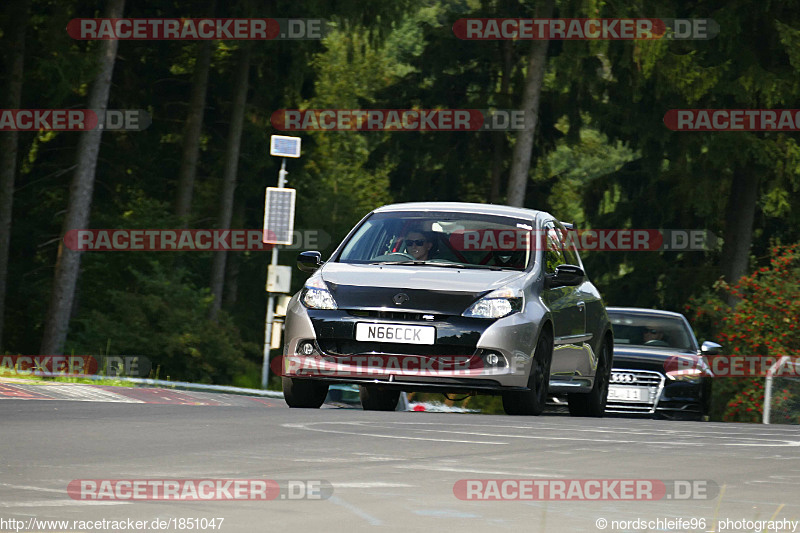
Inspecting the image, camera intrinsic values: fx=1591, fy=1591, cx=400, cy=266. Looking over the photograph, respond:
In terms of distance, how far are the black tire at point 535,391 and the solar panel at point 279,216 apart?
2222cm

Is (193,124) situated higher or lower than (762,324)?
higher

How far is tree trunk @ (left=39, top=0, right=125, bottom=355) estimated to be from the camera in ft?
107

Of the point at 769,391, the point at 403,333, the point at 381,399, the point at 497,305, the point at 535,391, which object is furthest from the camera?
the point at 769,391

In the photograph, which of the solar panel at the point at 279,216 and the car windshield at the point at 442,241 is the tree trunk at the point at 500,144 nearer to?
the solar panel at the point at 279,216

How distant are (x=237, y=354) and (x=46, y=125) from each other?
7811 mm

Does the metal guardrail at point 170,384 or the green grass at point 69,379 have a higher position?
the green grass at point 69,379

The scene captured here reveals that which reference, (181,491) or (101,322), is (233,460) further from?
(101,322)

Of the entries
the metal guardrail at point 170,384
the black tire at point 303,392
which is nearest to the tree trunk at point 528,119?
the metal guardrail at point 170,384

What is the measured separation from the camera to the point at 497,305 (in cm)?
1238

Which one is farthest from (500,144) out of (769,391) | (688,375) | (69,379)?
(69,379)

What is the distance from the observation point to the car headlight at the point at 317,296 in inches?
490

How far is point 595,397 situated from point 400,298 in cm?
350

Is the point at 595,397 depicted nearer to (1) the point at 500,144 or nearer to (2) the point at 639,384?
(2) the point at 639,384

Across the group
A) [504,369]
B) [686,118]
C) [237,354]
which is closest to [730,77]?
[686,118]
